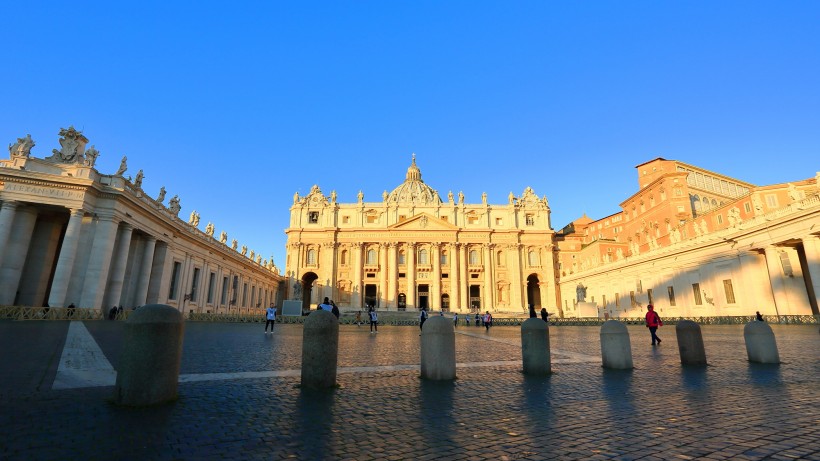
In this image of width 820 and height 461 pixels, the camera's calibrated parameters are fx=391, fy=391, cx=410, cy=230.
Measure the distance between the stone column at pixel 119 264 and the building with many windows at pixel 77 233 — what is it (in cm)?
5

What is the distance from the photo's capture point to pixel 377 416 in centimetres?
451

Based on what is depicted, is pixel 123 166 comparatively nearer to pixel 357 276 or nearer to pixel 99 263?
pixel 99 263

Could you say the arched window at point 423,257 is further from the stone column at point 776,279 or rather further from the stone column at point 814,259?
the stone column at point 814,259

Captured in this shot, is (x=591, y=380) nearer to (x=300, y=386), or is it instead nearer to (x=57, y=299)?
(x=300, y=386)

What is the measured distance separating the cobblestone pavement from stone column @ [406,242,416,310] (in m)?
52.7

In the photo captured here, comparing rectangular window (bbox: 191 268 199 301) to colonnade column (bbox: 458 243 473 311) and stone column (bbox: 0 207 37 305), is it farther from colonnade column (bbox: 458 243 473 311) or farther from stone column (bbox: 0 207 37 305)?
colonnade column (bbox: 458 243 473 311)

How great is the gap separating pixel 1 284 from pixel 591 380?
92.4 ft

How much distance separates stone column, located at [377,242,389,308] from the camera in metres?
59.6

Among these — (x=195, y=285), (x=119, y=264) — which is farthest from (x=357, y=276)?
(x=119, y=264)

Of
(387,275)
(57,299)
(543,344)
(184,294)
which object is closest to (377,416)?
(543,344)

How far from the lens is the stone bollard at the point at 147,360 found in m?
4.62

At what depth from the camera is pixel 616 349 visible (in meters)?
8.30

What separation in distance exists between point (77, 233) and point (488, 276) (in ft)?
165

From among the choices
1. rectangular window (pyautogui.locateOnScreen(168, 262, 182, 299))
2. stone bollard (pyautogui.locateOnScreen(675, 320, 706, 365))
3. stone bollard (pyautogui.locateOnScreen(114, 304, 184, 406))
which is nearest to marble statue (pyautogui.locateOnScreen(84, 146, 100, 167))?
rectangular window (pyautogui.locateOnScreen(168, 262, 182, 299))
